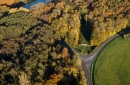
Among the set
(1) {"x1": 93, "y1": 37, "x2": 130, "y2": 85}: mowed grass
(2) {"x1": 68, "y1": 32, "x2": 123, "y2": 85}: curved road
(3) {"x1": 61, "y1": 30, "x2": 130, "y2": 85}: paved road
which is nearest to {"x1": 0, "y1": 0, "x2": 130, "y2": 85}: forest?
(3) {"x1": 61, "y1": 30, "x2": 130, "y2": 85}: paved road

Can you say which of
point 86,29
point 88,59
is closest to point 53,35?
point 88,59

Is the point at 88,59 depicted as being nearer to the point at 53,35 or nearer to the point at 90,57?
the point at 90,57

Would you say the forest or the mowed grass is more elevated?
the forest

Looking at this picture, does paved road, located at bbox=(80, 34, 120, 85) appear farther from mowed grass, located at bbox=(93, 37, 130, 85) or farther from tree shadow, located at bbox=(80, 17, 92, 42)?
tree shadow, located at bbox=(80, 17, 92, 42)

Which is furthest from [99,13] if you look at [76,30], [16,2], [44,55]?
[16,2]

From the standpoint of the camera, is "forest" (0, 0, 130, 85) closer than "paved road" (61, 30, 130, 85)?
Yes

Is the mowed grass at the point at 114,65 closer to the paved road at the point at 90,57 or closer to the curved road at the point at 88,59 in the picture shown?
the paved road at the point at 90,57

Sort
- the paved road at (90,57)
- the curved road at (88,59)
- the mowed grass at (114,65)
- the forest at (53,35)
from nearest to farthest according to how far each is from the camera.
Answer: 1. the forest at (53,35)
2. the mowed grass at (114,65)
3. the curved road at (88,59)
4. the paved road at (90,57)

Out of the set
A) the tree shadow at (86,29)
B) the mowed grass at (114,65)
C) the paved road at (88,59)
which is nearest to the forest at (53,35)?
the tree shadow at (86,29)

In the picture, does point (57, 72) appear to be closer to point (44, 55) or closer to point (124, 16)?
point (44, 55)
